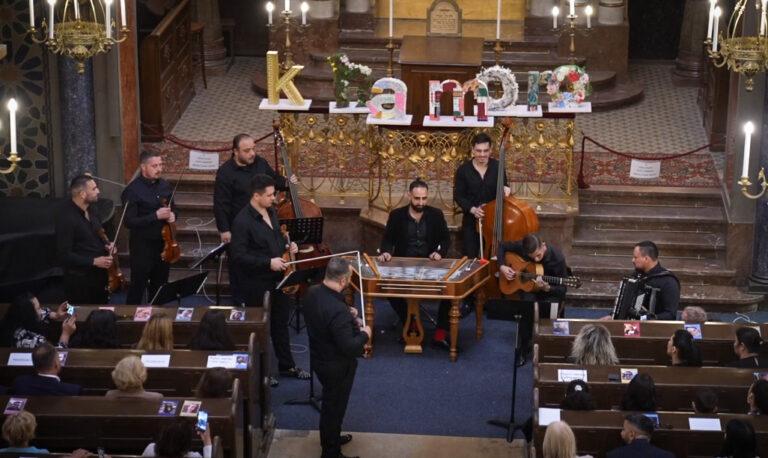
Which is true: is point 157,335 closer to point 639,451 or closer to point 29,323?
point 29,323

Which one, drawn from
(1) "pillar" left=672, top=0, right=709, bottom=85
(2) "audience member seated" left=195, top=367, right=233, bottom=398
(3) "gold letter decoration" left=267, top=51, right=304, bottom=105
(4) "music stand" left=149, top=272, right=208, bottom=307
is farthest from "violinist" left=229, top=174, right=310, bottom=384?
(1) "pillar" left=672, top=0, right=709, bottom=85

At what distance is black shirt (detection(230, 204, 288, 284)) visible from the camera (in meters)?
11.6

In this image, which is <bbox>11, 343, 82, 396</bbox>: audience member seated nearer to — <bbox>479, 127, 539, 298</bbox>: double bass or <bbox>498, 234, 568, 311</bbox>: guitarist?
<bbox>498, 234, 568, 311</bbox>: guitarist

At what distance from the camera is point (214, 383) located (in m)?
9.45

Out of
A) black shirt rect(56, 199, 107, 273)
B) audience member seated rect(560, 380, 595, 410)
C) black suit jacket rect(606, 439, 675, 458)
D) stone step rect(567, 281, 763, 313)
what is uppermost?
black shirt rect(56, 199, 107, 273)

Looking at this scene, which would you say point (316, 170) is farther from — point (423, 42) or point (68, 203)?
point (68, 203)

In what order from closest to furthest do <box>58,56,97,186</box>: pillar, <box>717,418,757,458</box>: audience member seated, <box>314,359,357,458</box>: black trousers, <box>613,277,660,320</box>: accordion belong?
<box>717,418,757,458</box>: audience member seated, <box>314,359,357,458</box>: black trousers, <box>613,277,660,320</box>: accordion, <box>58,56,97,186</box>: pillar

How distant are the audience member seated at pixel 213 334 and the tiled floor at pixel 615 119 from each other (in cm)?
691

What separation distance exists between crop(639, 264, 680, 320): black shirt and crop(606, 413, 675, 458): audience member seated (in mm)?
2600

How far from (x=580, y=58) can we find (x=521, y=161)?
3.05 m

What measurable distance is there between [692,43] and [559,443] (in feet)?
39.5

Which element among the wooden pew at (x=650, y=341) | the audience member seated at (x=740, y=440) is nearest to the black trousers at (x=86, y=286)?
the wooden pew at (x=650, y=341)

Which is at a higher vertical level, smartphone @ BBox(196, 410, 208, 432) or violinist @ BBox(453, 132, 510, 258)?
violinist @ BBox(453, 132, 510, 258)

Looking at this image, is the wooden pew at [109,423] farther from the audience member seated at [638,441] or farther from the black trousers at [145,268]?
the black trousers at [145,268]
